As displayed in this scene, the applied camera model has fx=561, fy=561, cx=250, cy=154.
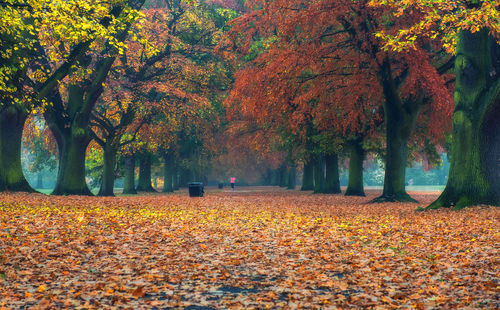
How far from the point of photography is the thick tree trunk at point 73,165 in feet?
96.8

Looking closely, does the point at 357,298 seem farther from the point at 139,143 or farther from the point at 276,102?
the point at 139,143

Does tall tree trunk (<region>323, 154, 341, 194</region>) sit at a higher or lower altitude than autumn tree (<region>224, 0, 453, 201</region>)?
lower

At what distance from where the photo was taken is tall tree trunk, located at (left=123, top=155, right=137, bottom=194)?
45.2 meters

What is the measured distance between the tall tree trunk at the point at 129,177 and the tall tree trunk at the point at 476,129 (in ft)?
98.1

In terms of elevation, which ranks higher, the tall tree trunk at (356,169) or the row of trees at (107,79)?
the row of trees at (107,79)

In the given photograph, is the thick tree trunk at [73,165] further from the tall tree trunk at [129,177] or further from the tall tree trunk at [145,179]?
the tall tree trunk at [145,179]

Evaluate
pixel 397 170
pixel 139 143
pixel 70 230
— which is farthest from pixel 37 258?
pixel 139 143

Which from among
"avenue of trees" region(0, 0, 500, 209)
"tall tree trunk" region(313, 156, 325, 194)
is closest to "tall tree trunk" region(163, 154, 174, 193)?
"avenue of trees" region(0, 0, 500, 209)

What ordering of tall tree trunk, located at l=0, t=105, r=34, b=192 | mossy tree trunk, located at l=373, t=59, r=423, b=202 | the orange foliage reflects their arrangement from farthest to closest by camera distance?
mossy tree trunk, located at l=373, t=59, r=423, b=202, tall tree trunk, located at l=0, t=105, r=34, b=192, the orange foliage

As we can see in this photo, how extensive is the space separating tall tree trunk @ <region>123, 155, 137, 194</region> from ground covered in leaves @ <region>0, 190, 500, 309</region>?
2903 centimetres

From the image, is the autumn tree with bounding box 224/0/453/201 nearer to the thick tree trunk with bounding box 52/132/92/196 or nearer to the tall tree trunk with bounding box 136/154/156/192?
the thick tree trunk with bounding box 52/132/92/196

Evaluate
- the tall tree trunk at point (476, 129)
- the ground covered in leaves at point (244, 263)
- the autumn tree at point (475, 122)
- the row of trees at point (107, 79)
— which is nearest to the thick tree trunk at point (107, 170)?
the row of trees at point (107, 79)

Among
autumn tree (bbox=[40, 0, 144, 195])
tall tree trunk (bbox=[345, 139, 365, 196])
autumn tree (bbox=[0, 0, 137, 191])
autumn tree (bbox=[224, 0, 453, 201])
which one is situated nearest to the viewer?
autumn tree (bbox=[0, 0, 137, 191])

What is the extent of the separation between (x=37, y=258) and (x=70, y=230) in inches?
131
